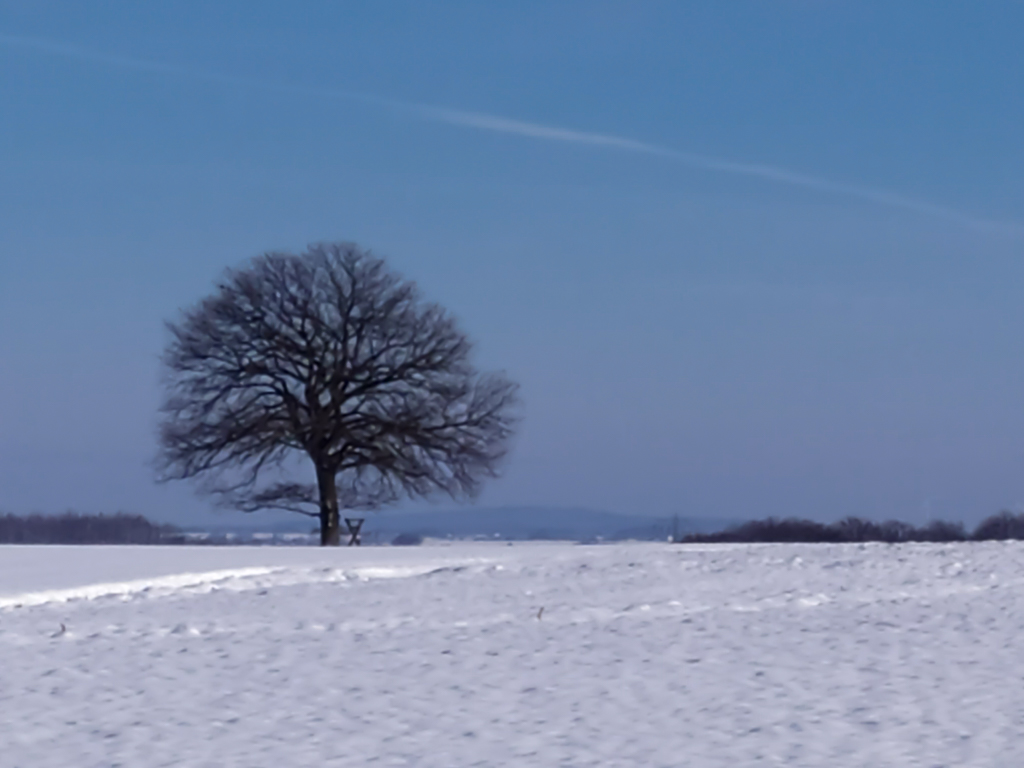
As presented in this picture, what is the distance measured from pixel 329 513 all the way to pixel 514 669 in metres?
20.9

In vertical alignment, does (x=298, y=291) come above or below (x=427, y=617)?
above

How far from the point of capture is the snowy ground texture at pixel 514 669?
7398 mm

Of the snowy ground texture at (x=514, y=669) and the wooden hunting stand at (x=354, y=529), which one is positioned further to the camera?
the wooden hunting stand at (x=354, y=529)

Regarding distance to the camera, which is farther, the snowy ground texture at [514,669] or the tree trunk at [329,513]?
the tree trunk at [329,513]

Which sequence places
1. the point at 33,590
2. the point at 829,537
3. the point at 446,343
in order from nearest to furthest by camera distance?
the point at 33,590, the point at 829,537, the point at 446,343

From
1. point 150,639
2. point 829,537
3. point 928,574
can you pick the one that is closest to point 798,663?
point 150,639

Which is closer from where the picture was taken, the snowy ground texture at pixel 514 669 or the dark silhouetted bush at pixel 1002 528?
the snowy ground texture at pixel 514 669

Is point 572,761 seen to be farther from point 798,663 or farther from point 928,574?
point 928,574

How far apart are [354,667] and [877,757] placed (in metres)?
4.32

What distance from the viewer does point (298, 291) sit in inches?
1180

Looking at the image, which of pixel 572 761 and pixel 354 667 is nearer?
pixel 572 761

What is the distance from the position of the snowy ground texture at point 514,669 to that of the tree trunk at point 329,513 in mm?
11978

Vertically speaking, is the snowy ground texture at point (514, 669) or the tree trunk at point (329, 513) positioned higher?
the tree trunk at point (329, 513)

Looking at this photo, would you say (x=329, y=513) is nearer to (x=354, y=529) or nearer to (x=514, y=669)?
(x=354, y=529)
